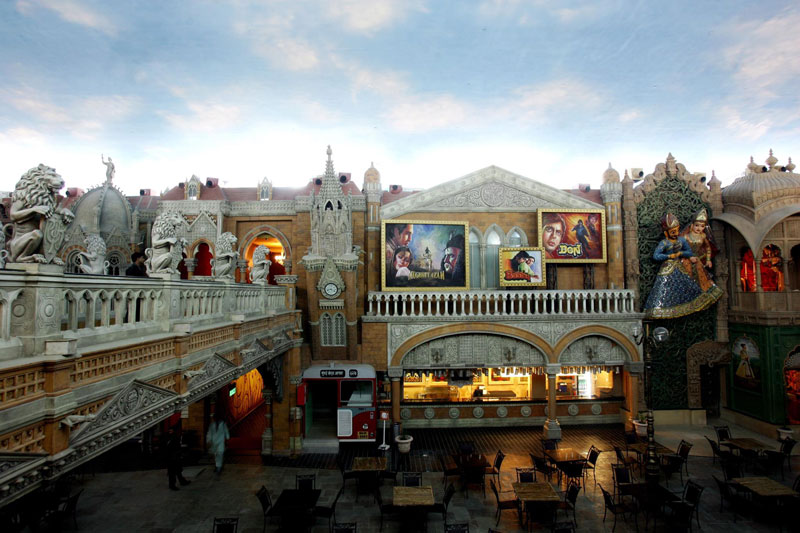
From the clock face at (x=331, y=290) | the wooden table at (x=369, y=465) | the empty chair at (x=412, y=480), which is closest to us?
the empty chair at (x=412, y=480)

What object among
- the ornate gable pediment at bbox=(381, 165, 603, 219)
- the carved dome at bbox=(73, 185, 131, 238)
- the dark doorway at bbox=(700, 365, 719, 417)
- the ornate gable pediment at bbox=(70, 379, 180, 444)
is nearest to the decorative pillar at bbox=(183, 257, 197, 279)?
the carved dome at bbox=(73, 185, 131, 238)

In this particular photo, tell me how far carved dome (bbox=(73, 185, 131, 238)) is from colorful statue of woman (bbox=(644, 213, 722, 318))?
2504cm

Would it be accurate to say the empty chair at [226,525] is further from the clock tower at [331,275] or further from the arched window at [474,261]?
the arched window at [474,261]

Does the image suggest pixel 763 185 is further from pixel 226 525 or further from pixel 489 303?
pixel 226 525

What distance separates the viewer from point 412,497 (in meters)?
11.0

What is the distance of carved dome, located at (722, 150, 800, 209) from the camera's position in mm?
18719

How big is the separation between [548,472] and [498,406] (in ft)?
22.2

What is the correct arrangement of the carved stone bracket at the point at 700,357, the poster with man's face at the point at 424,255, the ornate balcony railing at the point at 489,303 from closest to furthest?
1. the ornate balcony railing at the point at 489,303
2. the poster with man's face at the point at 424,255
3. the carved stone bracket at the point at 700,357

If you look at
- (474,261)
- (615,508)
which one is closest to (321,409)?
(474,261)

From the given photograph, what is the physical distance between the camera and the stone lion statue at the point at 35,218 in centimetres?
529

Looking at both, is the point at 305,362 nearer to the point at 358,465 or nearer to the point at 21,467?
the point at 358,465

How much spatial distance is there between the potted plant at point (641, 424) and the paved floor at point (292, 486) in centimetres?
80

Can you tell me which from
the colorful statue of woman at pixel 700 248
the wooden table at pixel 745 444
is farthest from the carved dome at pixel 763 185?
the wooden table at pixel 745 444

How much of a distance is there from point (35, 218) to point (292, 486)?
11769 millimetres
